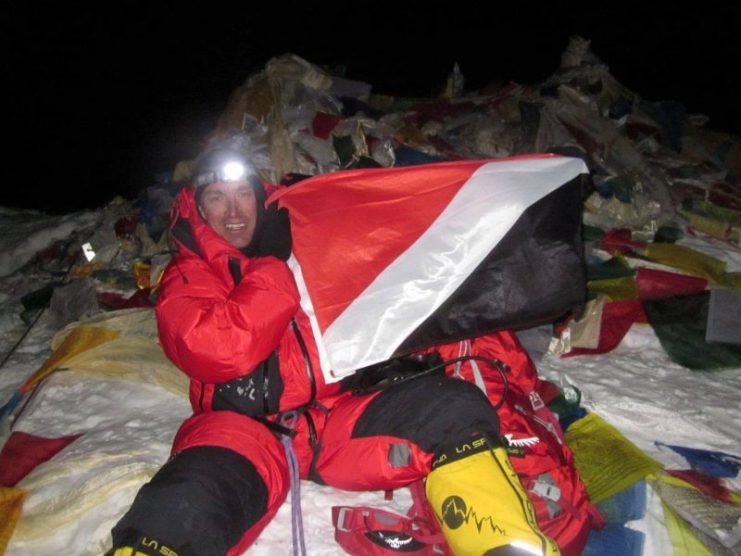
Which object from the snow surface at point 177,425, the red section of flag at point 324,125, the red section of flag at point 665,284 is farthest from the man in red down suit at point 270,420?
the red section of flag at point 324,125

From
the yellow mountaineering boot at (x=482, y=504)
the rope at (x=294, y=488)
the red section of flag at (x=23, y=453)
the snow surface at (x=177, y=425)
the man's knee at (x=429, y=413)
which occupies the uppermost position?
the man's knee at (x=429, y=413)

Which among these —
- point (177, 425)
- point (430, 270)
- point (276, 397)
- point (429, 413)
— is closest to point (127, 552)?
point (276, 397)

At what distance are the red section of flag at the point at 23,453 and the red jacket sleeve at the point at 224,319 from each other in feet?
3.12

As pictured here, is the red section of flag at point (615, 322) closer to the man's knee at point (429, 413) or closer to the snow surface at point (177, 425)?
the snow surface at point (177, 425)

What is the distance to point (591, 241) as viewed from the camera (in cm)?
381

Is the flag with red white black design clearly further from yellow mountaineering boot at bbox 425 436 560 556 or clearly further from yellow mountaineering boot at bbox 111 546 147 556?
yellow mountaineering boot at bbox 111 546 147 556

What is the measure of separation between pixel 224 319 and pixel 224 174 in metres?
0.75

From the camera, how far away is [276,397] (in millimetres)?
1892

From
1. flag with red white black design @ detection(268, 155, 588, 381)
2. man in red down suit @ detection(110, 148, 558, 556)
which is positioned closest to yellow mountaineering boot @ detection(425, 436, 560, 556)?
man in red down suit @ detection(110, 148, 558, 556)

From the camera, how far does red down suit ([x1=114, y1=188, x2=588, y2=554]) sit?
65.9 inches

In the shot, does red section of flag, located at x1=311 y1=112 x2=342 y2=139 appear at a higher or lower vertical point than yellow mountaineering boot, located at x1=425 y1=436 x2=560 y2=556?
higher

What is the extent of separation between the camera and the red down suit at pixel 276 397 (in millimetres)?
1675

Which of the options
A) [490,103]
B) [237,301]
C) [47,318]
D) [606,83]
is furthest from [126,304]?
[606,83]

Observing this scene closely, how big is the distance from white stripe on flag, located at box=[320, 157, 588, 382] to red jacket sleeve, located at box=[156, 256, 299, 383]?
0.20 metres
